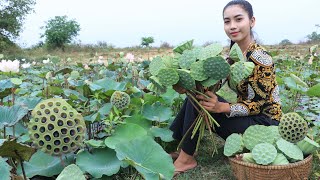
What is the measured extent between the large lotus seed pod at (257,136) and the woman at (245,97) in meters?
0.12

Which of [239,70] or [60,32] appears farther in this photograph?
[60,32]

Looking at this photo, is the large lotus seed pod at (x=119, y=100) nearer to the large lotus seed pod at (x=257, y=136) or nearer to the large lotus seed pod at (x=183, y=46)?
the large lotus seed pod at (x=183, y=46)

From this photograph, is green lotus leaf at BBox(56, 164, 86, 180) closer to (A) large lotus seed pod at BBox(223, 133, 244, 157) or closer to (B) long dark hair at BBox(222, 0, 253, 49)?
(A) large lotus seed pod at BBox(223, 133, 244, 157)

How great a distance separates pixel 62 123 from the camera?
965 millimetres

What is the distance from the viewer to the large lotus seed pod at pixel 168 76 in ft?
5.47

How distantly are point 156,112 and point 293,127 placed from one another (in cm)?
78

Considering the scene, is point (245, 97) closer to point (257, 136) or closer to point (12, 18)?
point (257, 136)

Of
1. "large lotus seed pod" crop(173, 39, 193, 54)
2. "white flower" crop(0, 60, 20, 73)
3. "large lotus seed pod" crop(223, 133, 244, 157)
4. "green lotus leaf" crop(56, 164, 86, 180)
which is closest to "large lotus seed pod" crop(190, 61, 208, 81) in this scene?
"large lotus seed pod" crop(173, 39, 193, 54)

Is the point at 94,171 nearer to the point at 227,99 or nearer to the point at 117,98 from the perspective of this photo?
the point at 117,98

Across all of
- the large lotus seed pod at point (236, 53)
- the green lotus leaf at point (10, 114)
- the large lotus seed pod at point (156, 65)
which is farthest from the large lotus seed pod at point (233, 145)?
the green lotus leaf at point (10, 114)

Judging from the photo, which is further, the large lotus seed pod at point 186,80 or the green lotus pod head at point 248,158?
the green lotus pod head at point 248,158

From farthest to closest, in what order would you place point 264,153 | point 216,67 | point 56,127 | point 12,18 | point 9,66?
point 12,18 < point 9,66 < point 264,153 < point 216,67 < point 56,127

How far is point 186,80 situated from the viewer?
5.56 ft

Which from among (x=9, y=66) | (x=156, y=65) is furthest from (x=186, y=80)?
(x=9, y=66)
